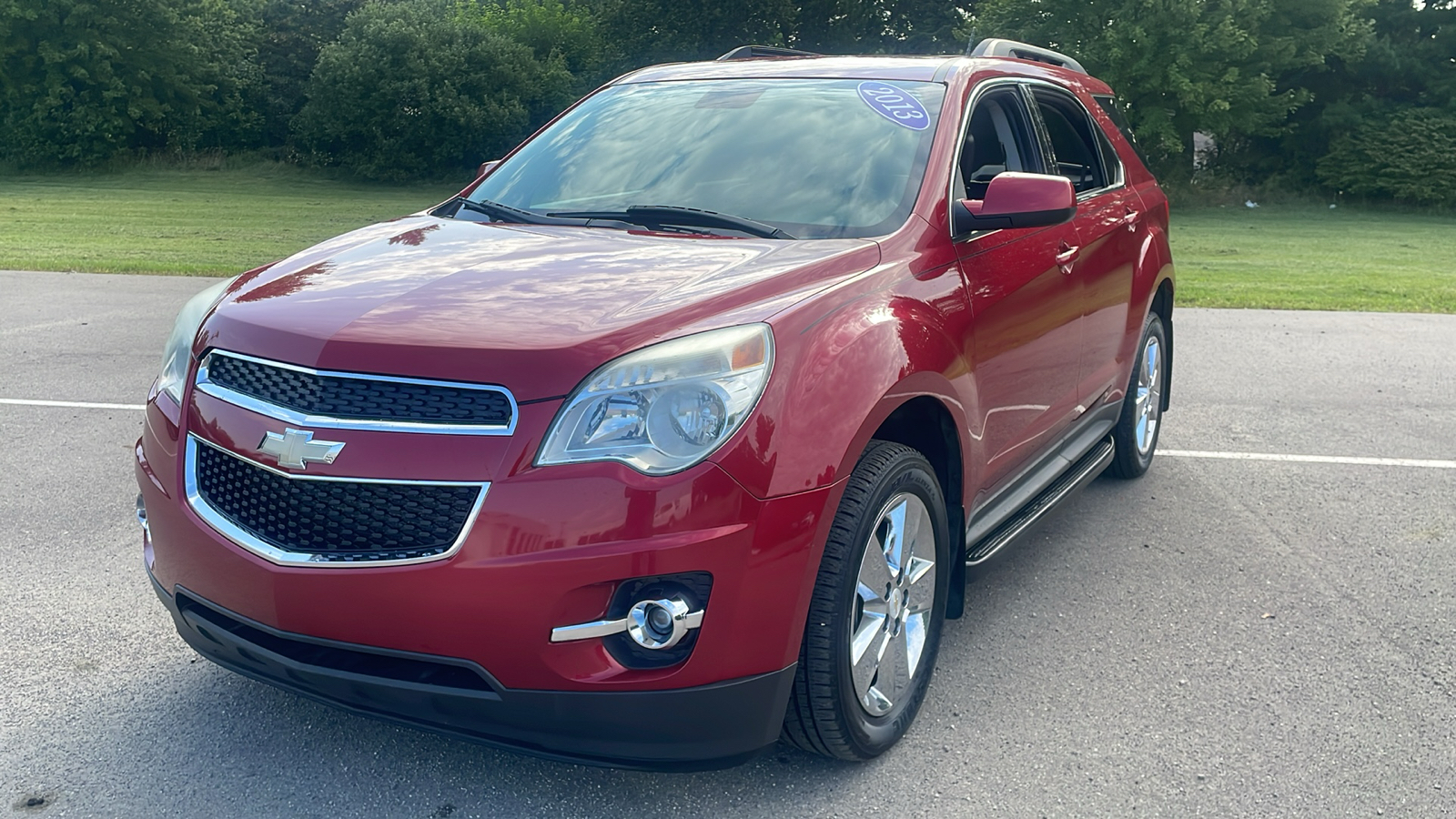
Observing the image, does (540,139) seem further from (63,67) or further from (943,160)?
(63,67)

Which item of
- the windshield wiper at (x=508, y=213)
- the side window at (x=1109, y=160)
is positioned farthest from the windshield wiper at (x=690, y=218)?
the side window at (x=1109, y=160)

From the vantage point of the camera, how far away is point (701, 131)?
4156mm

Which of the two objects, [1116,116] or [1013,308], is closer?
[1013,308]

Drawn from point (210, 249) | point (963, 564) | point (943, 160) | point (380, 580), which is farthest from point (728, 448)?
point (210, 249)

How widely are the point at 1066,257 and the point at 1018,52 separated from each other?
1.20m

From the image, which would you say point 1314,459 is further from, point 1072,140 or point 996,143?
point 996,143

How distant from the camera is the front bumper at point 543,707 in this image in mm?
2584

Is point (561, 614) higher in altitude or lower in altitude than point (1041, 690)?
higher

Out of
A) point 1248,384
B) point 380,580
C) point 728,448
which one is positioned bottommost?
point 1248,384

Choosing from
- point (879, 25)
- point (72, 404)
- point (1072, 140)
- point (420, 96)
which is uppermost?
point (1072, 140)

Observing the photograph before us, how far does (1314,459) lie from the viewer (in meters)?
6.27

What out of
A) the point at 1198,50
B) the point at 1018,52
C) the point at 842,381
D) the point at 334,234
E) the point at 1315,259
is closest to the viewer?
the point at 842,381

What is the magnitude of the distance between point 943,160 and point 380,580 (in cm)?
222

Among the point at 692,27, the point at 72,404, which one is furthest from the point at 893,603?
the point at 692,27
